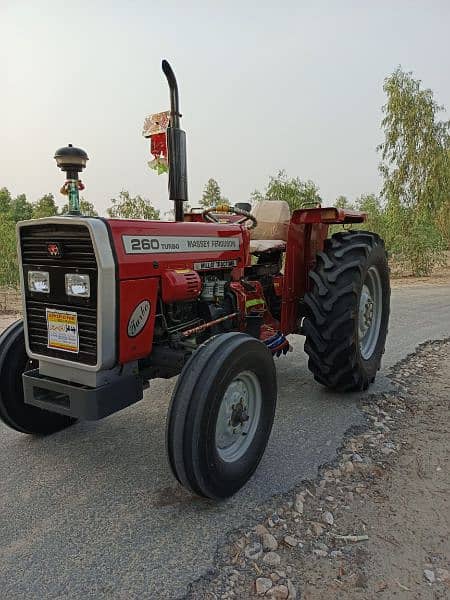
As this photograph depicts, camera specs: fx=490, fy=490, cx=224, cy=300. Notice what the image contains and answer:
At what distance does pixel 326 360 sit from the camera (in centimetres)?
367

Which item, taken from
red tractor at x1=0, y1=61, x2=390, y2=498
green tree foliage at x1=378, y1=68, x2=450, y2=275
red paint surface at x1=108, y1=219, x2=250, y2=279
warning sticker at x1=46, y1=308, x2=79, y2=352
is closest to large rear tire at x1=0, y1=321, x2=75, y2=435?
red tractor at x1=0, y1=61, x2=390, y2=498

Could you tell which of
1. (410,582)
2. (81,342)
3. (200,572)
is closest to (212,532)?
(200,572)

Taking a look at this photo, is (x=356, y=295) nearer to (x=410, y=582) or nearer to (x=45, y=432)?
(x=410, y=582)

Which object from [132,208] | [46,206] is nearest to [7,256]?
[132,208]

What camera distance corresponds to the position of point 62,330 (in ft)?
8.55

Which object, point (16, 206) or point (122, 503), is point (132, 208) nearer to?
point (122, 503)

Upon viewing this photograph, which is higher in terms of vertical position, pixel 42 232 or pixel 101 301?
pixel 42 232

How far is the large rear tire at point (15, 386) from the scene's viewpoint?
2.99 metres

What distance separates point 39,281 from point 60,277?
0.17 metres

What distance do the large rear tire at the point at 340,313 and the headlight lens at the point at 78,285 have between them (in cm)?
180

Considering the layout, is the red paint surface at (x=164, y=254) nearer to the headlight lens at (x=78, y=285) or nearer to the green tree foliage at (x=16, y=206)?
the headlight lens at (x=78, y=285)

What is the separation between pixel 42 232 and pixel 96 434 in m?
1.41

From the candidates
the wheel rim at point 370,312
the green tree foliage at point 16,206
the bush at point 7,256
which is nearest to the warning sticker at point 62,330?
the wheel rim at point 370,312

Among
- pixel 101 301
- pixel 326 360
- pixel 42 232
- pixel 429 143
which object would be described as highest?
pixel 429 143
